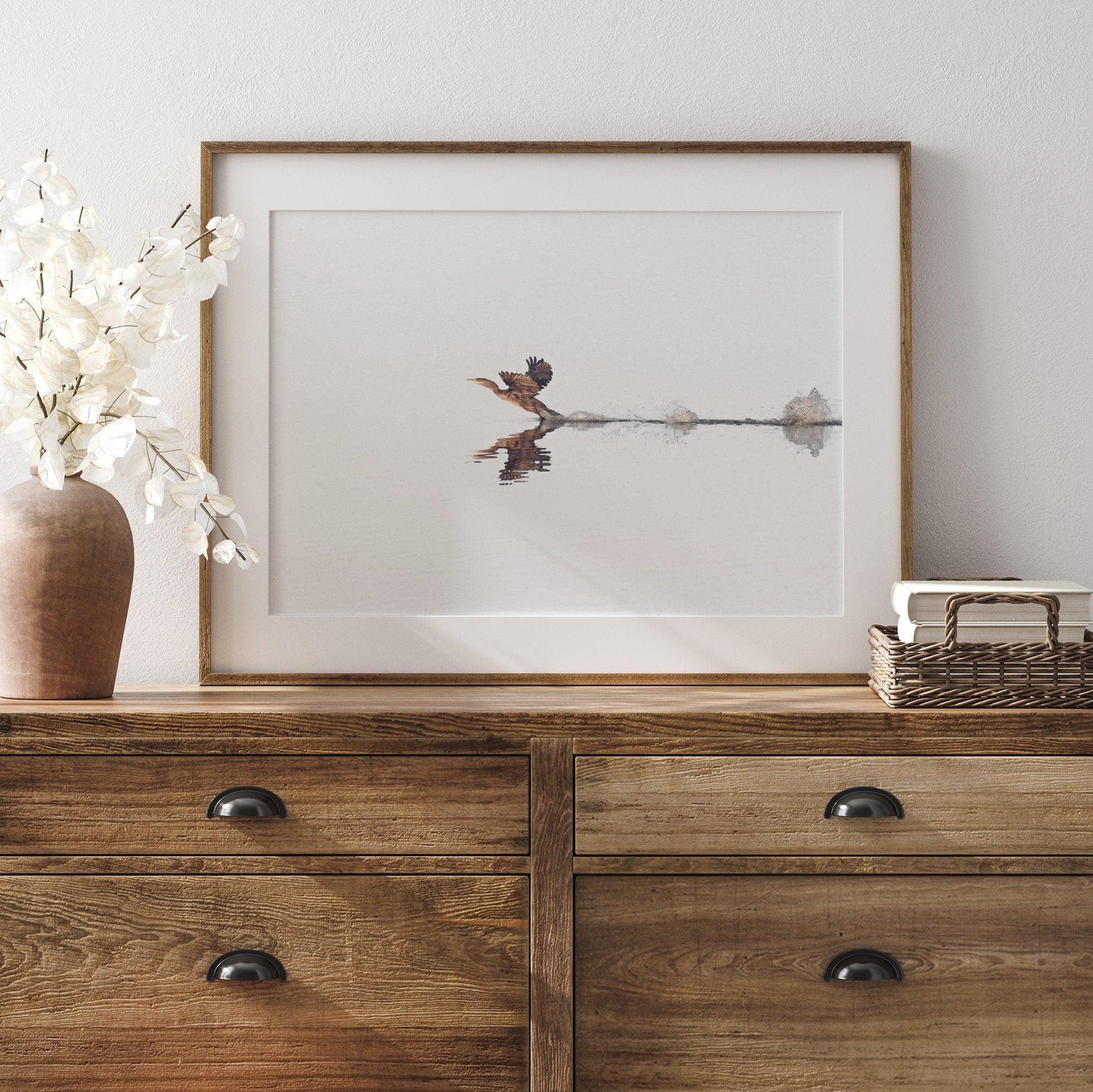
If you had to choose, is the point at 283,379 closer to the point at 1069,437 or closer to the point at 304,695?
the point at 304,695

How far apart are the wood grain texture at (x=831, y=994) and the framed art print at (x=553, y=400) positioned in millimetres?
410

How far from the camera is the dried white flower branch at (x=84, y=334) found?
108 cm

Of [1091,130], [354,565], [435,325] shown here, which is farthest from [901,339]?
[354,565]

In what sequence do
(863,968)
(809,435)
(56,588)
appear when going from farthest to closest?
(809,435)
(56,588)
(863,968)

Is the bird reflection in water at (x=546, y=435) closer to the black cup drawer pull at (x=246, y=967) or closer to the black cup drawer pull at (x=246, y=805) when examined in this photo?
the black cup drawer pull at (x=246, y=805)

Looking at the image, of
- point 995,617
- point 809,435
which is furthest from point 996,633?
point 809,435

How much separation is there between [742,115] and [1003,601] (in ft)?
2.77

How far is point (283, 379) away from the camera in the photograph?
1373mm

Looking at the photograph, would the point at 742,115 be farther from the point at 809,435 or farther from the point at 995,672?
the point at 995,672

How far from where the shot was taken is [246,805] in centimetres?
103

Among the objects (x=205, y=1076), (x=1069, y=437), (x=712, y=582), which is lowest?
(x=205, y=1076)

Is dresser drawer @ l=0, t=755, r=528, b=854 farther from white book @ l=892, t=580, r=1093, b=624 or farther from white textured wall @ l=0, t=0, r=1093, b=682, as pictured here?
white book @ l=892, t=580, r=1093, b=624

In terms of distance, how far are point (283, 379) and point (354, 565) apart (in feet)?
1.01

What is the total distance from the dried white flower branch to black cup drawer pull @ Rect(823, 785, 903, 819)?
881 millimetres
